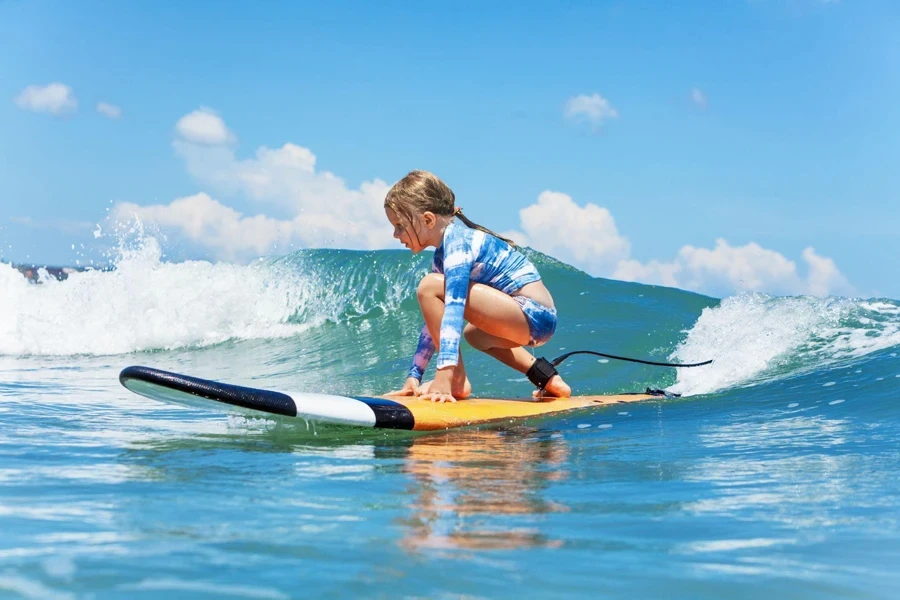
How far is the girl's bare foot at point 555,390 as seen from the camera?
203 inches

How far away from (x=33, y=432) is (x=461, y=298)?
6.61 ft

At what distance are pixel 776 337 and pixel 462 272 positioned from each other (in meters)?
4.26

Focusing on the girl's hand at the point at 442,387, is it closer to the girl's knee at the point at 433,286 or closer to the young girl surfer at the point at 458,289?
the young girl surfer at the point at 458,289

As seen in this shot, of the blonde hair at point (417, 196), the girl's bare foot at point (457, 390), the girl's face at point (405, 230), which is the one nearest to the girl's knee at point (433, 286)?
the girl's face at point (405, 230)

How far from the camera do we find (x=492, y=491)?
274 cm

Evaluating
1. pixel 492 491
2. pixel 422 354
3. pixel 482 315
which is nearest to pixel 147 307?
pixel 422 354

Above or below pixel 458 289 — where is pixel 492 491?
below

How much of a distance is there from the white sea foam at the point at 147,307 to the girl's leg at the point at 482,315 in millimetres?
6547

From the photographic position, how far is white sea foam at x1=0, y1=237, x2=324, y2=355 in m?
11.1

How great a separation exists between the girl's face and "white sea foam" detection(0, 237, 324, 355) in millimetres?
6792

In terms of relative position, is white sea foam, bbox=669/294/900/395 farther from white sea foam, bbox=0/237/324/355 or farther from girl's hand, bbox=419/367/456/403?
white sea foam, bbox=0/237/324/355

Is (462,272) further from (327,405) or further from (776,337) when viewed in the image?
(776,337)

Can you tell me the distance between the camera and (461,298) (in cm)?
447

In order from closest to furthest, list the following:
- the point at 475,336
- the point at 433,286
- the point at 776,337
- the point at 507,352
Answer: the point at 433,286
the point at 475,336
the point at 507,352
the point at 776,337
